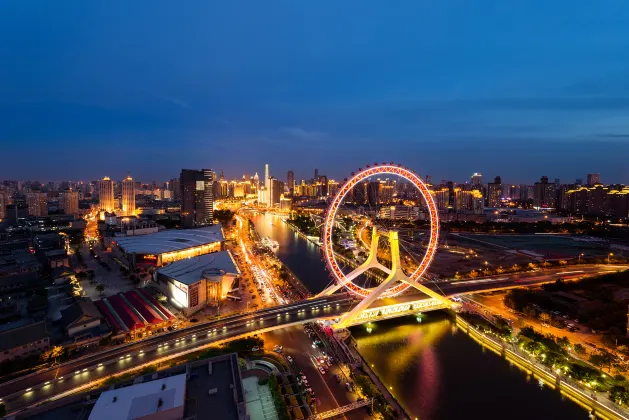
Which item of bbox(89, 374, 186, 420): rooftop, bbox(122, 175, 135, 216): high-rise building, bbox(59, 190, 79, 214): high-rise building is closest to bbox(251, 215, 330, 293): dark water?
bbox(89, 374, 186, 420): rooftop

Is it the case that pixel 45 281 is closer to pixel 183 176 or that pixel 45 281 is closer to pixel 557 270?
pixel 183 176

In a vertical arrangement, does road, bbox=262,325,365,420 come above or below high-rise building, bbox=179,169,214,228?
below

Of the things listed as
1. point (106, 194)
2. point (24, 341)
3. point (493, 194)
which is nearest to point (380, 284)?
point (24, 341)

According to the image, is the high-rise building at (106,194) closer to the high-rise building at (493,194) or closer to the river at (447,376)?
the river at (447,376)

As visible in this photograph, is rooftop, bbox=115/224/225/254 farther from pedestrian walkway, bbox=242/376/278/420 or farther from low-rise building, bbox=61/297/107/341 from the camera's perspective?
pedestrian walkway, bbox=242/376/278/420

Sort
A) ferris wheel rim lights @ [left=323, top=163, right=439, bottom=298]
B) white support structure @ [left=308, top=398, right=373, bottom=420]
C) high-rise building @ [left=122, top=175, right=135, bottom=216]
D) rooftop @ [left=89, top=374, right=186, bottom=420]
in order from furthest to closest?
high-rise building @ [left=122, top=175, right=135, bottom=216]
ferris wheel rim lights @ [left=323, top=163, right=439, bottom=298]
white support structure @ [left=308, top=398, right=373, bottom=420]
rooftop @ [left=89, top=374, right=186, bottom=420]

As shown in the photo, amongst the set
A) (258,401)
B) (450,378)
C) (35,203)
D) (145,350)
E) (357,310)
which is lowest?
(450,378)

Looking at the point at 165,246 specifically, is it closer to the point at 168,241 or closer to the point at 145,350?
the point at 168,241
